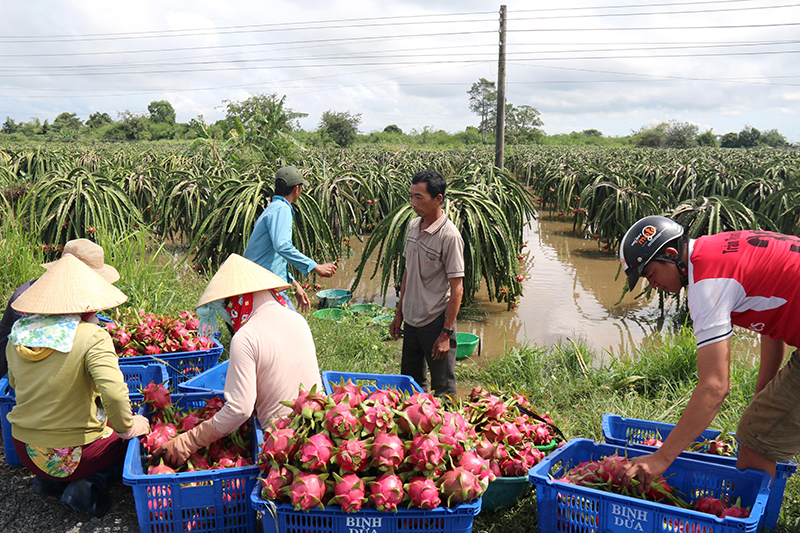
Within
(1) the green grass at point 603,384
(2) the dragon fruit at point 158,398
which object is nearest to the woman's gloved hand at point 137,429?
(2) the dragon fruit at point 158,398

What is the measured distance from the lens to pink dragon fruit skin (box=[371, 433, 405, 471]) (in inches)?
76.2

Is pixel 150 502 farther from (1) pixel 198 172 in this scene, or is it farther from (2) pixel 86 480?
(1) pixel 198 172

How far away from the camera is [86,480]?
108 inches

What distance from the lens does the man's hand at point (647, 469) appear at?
2102 millimetres

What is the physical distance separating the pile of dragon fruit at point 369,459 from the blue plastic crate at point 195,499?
0.29 m

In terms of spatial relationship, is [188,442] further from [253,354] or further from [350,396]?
[350,396]

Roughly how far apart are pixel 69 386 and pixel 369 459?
5.01 ft

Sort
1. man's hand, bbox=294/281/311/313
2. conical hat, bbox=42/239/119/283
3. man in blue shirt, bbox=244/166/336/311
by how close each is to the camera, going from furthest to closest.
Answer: man's hand, bbox=294/281/311/313, man in blue shirt, bbox=244/166/336/311, conical hat, bbox=42/239/119/283


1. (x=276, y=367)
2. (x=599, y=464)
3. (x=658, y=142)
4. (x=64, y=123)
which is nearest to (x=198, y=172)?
(x=276, y=367)

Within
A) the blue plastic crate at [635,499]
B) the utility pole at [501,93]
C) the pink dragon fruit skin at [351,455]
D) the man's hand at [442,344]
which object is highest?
the utility pole at [501,93]

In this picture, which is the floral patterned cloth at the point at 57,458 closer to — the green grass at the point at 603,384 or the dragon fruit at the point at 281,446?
the dragon fruit at the point at 281,446

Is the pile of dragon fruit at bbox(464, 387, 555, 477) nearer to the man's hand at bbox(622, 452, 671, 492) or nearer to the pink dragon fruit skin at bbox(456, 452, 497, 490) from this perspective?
the pink dragon fruit skin at bbox(456, 452, 497, 490)

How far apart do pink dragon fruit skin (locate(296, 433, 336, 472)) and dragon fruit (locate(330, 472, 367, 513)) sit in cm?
6

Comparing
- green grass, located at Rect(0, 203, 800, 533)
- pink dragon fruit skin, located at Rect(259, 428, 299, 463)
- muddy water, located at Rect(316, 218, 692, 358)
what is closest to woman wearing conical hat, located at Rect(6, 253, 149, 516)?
pink dragon fruit skin, located at Rect(259, 428, 299, 463)
